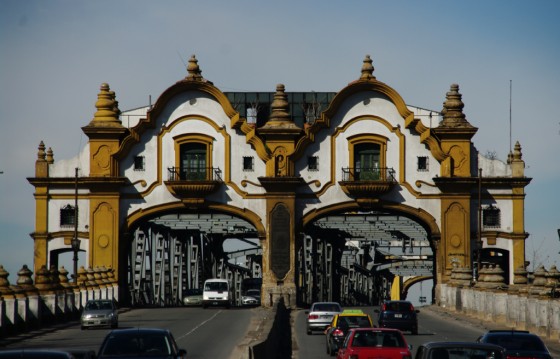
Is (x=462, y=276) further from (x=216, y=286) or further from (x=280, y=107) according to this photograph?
(x=280, y=107)

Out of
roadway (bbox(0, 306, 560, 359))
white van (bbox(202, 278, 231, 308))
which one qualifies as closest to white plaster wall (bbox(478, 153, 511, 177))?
roadway (bbox(0, 306, 560, 359))

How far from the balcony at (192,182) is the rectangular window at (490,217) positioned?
667 inches

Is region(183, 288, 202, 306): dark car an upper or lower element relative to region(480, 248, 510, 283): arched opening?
lower

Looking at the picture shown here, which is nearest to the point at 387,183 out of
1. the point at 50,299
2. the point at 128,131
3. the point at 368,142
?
the point at 368,142

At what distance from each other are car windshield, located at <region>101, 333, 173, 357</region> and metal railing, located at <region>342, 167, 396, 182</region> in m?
54.3

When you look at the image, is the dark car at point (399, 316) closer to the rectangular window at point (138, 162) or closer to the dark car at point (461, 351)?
the dark car at point (461, 351)

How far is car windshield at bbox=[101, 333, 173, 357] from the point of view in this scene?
2748 centimetres

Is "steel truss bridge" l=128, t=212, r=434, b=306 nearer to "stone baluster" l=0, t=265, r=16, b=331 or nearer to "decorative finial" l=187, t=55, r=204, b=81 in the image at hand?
"decorative finial" l=187, t=55, r=204, b=81

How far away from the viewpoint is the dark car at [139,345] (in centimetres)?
2742

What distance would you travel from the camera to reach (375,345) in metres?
33.2

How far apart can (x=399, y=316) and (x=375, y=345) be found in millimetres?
20985

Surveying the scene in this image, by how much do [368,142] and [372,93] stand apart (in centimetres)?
311

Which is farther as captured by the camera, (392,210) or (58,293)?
(392,210)

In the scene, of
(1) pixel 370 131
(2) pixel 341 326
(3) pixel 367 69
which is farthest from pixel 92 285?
(2) pixel 341 326
